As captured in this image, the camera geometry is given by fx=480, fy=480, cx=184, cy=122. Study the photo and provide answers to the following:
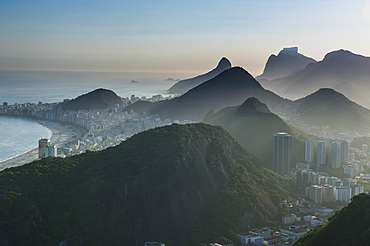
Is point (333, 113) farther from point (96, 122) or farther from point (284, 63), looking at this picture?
point (284, 63)

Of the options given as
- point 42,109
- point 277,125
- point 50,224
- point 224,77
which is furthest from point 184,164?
point 42,109

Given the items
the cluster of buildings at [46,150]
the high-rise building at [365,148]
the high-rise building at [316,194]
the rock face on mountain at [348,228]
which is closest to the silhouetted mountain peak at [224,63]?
the high-rise building at [365,148]

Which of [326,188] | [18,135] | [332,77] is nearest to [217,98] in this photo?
[18,135]

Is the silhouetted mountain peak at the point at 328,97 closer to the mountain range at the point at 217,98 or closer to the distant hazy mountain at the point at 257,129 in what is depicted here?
the mountain range at the point at 217,98

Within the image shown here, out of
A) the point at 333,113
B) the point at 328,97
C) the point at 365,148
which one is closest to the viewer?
A: the point at 365,148

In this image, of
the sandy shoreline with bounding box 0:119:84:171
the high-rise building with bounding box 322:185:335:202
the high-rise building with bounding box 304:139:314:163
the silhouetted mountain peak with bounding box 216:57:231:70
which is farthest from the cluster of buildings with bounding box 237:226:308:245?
the silhouetted mountain peak with bounding box 216:57:231:70

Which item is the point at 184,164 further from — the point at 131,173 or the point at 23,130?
the point at 23,130
